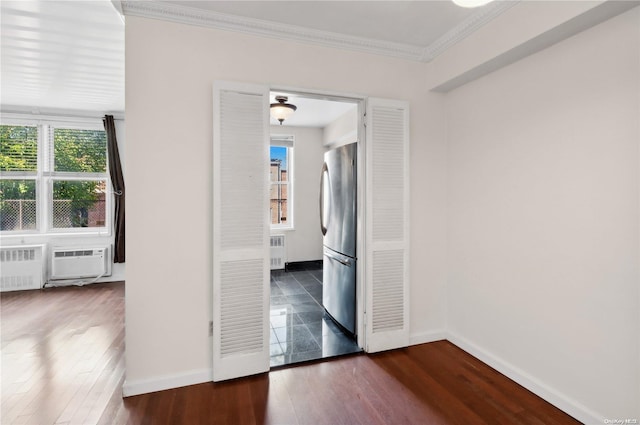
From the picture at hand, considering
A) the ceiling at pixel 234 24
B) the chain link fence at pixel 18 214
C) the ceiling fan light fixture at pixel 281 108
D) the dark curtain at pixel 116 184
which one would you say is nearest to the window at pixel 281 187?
the ceiling fan light fixture at pixel 281 108

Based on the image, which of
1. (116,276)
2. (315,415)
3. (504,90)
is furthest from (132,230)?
(116,276)

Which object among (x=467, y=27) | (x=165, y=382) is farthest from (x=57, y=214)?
(x=467, y=27)

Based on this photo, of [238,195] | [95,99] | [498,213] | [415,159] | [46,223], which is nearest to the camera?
[238,195]

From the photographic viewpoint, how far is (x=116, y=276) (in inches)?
201

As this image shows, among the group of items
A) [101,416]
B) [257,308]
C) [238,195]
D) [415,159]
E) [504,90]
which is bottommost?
[101,416]

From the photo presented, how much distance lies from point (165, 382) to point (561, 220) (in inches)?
113

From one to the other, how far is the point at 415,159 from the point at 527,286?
1.36m

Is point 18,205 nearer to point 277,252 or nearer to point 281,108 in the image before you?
point 277,252

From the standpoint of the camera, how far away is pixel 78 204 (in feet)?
16.5

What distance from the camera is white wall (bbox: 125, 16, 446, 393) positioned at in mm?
2184

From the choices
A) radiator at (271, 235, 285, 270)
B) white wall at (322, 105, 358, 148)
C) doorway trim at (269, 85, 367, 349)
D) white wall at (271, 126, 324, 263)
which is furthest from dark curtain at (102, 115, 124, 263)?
doorway trim at (269, 85, 367, 349)

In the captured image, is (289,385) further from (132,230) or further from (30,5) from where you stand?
(30,5)

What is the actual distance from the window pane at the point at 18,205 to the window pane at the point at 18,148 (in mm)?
238

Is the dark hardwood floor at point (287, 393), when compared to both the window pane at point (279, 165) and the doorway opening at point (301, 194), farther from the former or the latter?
the window pane at point (279, 165)
